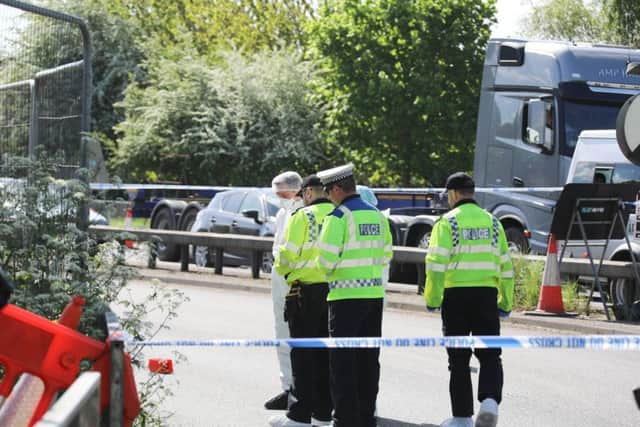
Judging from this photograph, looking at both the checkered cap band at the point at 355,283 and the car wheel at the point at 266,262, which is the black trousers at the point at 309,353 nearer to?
the checkered cap band at the point at 355,283

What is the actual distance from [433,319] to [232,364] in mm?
4601

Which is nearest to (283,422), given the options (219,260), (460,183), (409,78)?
(460,183)

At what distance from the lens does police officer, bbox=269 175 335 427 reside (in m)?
8.18

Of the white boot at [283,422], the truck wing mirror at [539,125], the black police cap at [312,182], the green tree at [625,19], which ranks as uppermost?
the green tree at [625,19]

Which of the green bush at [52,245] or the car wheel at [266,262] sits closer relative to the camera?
the green bush at [52,245]

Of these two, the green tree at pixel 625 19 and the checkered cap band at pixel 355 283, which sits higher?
the green tree at pixel 625 19

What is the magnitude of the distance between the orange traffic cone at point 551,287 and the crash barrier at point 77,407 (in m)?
11.8

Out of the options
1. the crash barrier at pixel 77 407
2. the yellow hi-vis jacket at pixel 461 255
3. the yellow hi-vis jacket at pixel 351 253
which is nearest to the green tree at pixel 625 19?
→ the yellow hi-vis jacket at pixel 461 255

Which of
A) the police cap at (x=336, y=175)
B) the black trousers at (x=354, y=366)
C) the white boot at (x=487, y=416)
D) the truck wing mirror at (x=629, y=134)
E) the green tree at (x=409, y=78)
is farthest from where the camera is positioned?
the green tree at (x=409, y=78)

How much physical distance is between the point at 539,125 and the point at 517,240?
6.18ft

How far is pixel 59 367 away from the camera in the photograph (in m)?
4.54

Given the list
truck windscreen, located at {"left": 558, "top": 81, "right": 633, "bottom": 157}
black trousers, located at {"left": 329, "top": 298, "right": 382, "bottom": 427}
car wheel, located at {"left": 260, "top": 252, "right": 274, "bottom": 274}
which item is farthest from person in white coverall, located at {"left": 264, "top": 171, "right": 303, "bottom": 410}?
car wheel, located at {"left": 260, "top": 252, "right": 274, "bottom": 274}

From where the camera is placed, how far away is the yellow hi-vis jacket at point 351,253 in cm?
756

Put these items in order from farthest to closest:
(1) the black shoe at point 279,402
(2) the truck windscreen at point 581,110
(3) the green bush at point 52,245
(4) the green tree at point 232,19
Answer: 1. (4) the green tree at point 232,19
2. (2) the truck windscreen at point 581,110
3. (1) the black shoe at point 279,402
4. (3) the green bush at point 52,245
